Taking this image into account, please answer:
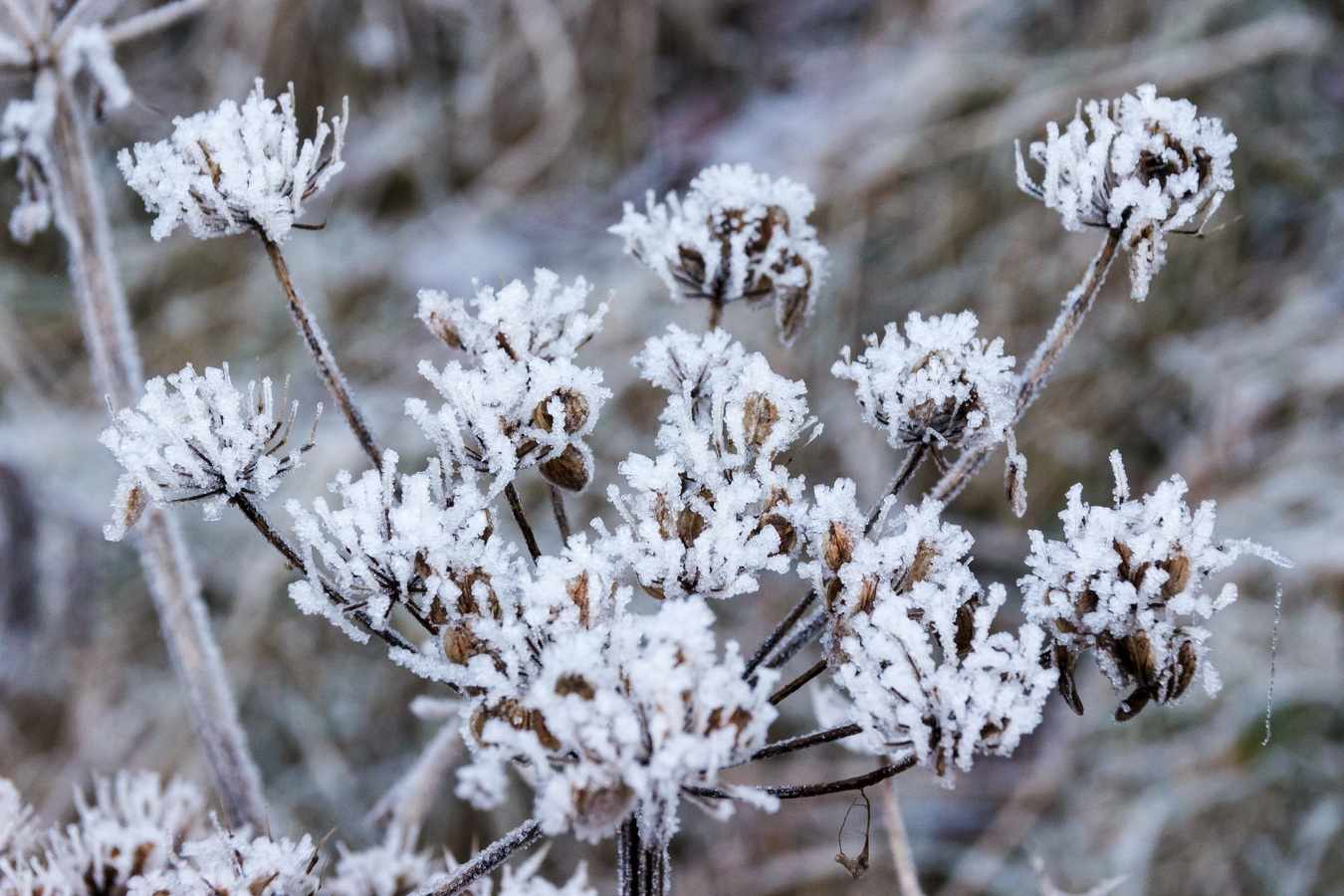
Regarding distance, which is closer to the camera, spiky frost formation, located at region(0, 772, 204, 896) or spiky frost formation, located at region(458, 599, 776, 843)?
spiky frost formation, located at region(458, 599, 776, 843)

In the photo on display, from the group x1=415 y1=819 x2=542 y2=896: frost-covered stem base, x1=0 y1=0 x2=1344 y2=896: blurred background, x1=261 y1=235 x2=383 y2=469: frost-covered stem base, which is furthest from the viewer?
x1=0 y1=0 x2=1344 y2=896: blurred background

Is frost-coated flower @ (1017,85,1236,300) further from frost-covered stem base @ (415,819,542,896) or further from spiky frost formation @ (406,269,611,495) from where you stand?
frost-covered stem base @ (415,819,542,896)

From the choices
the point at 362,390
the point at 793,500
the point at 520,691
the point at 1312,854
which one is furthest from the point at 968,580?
the point at 362,390

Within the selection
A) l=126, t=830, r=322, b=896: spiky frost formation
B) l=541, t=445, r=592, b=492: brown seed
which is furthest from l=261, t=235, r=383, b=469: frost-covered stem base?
l=126, t=830, r=322, b=896: spiky frost formation

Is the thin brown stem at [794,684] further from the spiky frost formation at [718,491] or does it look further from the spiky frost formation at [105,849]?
the spiky frost formation at [105,849]

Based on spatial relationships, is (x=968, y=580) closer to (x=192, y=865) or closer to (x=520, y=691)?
(x=520, y=691)

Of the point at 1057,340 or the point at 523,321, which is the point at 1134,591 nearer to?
the point at 1057,340

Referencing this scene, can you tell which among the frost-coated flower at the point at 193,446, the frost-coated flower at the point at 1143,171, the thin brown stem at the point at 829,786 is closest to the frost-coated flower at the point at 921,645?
the thin brown stem at the point at 829,786
